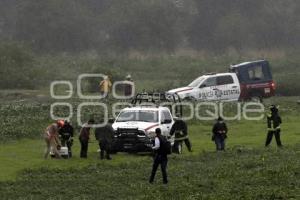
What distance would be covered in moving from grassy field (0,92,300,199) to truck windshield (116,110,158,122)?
1482mm

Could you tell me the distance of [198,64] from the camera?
76.4 meters

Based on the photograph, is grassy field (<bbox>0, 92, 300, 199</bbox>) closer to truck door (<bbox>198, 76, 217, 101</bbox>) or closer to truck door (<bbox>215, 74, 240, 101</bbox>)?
truck door (<bbox>198, 76, 217, 101</bbox>)

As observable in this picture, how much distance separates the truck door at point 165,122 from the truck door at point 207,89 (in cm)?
1680

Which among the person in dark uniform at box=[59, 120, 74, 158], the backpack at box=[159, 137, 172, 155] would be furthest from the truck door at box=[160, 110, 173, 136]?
the backpack at box=[159, 137, 172, 155]

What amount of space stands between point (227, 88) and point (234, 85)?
593 millimetres

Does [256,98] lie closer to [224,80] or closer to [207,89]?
[224,80]

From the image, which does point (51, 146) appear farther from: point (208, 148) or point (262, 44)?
point (262, 44)

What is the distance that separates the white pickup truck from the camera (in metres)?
48.4

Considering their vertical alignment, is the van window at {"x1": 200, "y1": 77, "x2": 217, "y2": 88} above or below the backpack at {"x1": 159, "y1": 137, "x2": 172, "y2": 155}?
above

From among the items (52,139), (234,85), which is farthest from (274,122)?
(234,85)

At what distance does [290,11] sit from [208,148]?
82505mm

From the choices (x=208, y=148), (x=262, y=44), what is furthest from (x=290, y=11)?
(x=208, y=148)

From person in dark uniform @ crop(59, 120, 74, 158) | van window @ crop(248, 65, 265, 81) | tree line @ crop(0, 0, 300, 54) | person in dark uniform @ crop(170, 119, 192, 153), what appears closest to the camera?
person in dark uniform @ crop(59, 120, 74, 158)

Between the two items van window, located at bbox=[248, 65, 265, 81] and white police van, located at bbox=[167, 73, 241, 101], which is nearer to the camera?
white police van, located at bbox=[167, 73, 241, 101]
